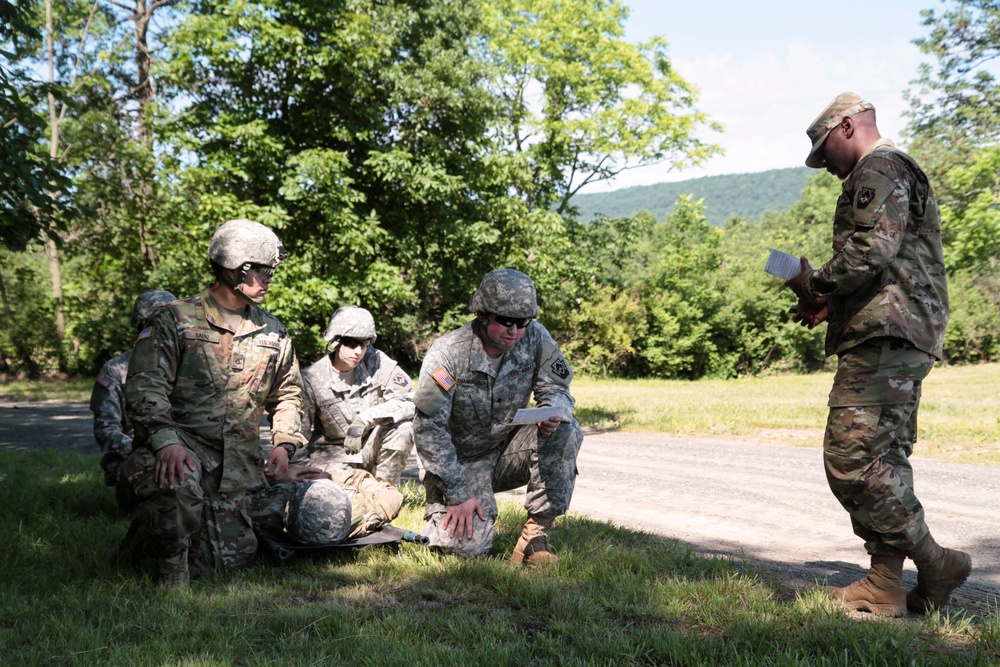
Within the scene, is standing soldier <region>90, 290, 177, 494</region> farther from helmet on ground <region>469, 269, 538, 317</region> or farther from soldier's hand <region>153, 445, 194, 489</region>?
helmet on ground <region>469, 269, 538, 317</region>

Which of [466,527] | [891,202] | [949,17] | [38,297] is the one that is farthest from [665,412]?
[38,297]

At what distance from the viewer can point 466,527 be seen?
5.02 metres

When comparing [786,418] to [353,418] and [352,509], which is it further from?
[352,509]

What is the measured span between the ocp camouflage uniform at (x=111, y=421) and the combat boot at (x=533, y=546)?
3258mm

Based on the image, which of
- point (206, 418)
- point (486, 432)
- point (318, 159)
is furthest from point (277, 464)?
point (318, 159)

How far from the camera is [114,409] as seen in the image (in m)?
6.80

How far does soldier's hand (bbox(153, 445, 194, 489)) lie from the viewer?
14.6 ft

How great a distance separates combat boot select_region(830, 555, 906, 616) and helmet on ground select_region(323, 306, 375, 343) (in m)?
3.87

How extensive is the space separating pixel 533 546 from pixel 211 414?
2.08 meters

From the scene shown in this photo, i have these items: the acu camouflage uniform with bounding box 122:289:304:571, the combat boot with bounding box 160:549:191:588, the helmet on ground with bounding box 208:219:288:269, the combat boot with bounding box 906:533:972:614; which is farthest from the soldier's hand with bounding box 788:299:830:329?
the combat boot with bounding box 160:549:191:588

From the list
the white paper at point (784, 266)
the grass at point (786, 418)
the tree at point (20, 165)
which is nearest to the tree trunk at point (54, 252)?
the grass at point (786, 418)

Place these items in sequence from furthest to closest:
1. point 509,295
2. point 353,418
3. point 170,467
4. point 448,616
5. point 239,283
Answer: point 353,418 < point 239,283 < point 509,295 < point 170,467 < point 448,616

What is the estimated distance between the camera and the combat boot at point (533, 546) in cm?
504

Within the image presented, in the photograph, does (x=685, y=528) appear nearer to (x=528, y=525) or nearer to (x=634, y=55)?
(x=528, y=525)
